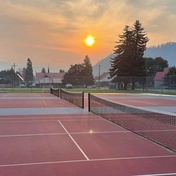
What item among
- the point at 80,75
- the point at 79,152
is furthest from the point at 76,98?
the point at 80,75

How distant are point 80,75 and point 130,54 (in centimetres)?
2428

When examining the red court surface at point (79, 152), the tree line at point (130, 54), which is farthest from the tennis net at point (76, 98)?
the tree line at point (130, 54)

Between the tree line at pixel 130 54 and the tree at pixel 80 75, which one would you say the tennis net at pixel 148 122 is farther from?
the tree line at pixel 130 54

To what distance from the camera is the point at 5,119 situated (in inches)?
539

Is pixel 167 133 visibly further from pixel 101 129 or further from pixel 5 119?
pixel 5 119

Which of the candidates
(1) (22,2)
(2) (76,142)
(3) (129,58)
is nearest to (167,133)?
(2) (76,142)

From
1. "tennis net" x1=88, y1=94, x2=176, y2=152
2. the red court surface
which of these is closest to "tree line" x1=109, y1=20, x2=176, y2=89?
"tennis net" x1=88, y1=94, x2=176, y2=152

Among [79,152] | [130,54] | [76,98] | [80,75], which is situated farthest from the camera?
[80,75]

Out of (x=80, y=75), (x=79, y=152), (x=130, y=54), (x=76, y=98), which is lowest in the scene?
(x=79, y=152)

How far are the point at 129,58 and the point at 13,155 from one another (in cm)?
5556

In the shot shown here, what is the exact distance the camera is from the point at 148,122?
11.9 m

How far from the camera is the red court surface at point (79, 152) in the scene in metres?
6.01

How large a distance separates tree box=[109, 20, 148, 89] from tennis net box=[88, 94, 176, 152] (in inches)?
1796

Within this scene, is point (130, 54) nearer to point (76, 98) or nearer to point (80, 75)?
point (80, 75)
